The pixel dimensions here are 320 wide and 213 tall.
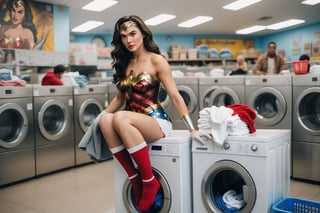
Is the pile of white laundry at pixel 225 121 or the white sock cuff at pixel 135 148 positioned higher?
the pile of white laundry at pixel 225 121

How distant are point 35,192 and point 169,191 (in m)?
1.76

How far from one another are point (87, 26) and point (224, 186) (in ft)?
30.0

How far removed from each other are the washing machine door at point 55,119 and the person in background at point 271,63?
10.6ft

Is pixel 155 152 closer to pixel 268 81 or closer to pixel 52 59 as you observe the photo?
pixel 268 81

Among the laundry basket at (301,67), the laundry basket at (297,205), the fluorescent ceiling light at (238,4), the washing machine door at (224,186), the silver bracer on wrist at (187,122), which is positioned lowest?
the laundry basket at (297,205)

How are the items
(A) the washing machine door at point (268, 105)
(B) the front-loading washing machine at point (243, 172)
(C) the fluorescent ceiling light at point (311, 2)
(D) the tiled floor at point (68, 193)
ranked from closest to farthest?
(B) the front-loading washing machine at point (243, 172) → (D) the tiled floor at point (68, 193) → (A) the washing machine door at point (268, 105) → (C) the fluorescent ceiling light at point (311, 2)

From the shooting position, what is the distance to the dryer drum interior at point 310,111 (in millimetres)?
3367

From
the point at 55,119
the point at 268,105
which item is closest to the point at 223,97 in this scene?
the point at 268,105

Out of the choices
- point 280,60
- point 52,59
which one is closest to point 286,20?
point 280,60

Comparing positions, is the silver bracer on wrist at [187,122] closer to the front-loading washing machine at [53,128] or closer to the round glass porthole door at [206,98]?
the front-loading washing machine at [53,128]

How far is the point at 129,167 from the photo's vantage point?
6.95ft

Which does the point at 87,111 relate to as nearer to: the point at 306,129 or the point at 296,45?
the point at 306,129

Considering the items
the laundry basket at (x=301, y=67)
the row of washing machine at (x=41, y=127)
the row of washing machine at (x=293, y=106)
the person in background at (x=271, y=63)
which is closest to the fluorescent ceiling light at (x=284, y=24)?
the person in background at (x=271, y=63)

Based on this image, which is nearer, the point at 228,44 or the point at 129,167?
the point at 129,167
